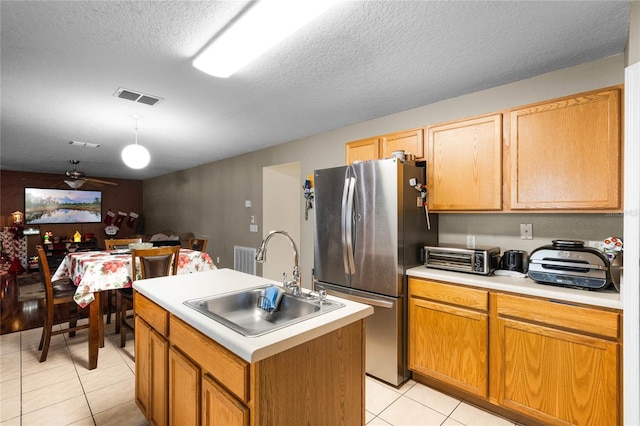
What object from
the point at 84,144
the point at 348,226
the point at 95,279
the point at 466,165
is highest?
the point at 84,144

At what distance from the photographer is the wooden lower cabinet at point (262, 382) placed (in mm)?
1089

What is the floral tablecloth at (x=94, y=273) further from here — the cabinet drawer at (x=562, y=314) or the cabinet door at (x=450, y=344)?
the cabinet drawer at (x=562, y=314)

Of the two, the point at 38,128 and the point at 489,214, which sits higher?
the point at 38,128

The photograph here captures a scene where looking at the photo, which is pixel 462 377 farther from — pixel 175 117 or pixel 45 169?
pixel 45 169

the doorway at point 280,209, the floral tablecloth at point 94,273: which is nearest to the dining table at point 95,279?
the floral tablecloth at point 94,273

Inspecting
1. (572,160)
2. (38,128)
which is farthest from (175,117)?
(572,160)

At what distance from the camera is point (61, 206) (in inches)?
313

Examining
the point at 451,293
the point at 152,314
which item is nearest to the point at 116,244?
the point at 152,314

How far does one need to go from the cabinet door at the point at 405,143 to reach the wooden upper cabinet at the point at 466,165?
0.09 meters

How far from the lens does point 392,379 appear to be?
243 cm

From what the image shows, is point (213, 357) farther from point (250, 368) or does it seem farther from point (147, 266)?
point (147, 266)

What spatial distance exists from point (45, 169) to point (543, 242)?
9.38 meters

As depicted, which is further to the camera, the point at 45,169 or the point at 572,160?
the point at 45,169

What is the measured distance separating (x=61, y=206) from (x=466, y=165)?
9.51m
